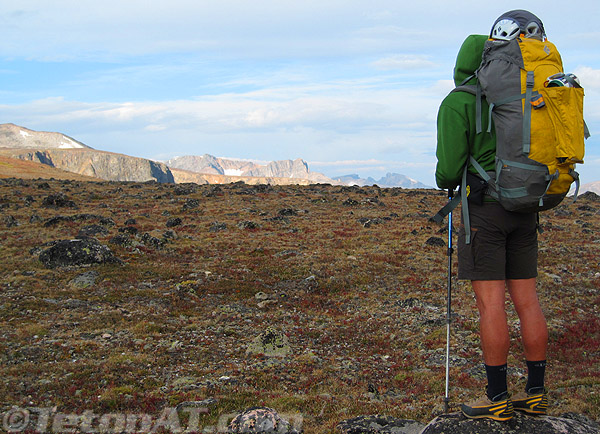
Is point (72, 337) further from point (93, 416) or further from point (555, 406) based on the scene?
point (555, 406)

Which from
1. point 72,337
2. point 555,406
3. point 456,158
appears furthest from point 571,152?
point 72,337

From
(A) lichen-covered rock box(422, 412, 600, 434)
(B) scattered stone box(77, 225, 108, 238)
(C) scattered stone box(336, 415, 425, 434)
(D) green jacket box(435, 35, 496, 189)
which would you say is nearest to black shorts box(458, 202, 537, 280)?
(D) green jacket box(435, 35, 496, 189)

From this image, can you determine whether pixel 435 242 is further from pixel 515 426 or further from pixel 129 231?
pixel 515 426

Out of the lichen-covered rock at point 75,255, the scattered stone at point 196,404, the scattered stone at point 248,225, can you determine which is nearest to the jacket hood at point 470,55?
the scattered stone at point 196,404

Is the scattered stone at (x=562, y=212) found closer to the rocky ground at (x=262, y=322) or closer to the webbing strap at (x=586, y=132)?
the rocky ground at (x=262, y=322)

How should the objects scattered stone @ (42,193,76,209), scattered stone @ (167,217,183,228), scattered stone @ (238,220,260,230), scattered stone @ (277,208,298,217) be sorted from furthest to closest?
scattered stone @ (42,193,76,209) → scattered stone @ (277,208,298,217) → scattered stone @ (167,217,183,228) → scattered stone @ (238,220,260,230)

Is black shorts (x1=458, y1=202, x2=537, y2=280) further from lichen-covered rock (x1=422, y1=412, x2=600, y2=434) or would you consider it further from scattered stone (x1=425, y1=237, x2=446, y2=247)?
scattered stone (x1=425, y1=237, x2=446, y2=247)

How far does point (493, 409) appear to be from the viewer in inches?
210

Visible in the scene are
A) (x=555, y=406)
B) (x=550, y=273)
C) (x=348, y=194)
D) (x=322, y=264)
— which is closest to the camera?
(x=555, y=406)

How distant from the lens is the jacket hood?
5.38 metres

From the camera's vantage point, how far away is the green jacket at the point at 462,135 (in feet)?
17.0

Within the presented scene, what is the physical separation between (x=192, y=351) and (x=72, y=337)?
9.88 ft

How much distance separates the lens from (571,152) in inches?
183

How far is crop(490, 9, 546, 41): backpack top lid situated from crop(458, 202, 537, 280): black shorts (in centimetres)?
198
